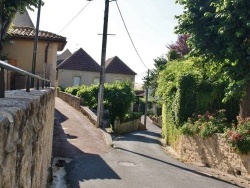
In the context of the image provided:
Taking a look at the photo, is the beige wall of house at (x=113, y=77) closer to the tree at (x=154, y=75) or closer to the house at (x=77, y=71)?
the house at (x=77, y=71)

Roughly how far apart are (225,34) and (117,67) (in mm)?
39774

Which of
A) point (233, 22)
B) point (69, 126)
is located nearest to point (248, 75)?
point (233, 22)

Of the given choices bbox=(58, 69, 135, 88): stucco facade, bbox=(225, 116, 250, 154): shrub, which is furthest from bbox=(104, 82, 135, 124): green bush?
bbox=(58, 69, 135, 88): stucco facade

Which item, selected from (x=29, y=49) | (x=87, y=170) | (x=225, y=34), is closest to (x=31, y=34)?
(x=29, y=49)

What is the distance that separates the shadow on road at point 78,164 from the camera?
33.8 feet

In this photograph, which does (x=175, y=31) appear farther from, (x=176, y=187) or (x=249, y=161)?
(x=176, y=187)

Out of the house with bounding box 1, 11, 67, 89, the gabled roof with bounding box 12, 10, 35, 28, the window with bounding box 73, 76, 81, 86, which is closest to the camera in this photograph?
the house with bounding box 1, 11, 67, 89

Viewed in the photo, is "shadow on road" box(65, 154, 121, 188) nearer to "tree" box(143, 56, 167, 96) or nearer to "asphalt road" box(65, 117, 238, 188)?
"asphalt road" box(65, 117, 238, 188)

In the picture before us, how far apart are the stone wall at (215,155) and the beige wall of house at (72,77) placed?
31.3 meters

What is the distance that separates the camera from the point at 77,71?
47.3 meters

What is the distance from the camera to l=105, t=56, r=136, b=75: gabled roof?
170ft

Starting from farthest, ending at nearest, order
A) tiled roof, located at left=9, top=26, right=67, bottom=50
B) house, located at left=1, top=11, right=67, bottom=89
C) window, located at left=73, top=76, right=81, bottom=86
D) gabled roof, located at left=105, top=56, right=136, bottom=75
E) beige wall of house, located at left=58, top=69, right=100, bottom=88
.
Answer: gabled roof, located at left=105, top=56, right=136, bottom=75
window, located at left=73, top=76, right=81, bottom=86
beige wall of house, located at left=58, top=69, right=100, bottom=88
house, located at left=1, top=11, right=67, bottom=89
tiled roof, located at left=9, top=26, right=67, bottom=50

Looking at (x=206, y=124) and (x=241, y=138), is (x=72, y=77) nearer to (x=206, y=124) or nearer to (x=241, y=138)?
(x=206, y=124)

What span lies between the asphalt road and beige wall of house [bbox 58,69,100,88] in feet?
109
